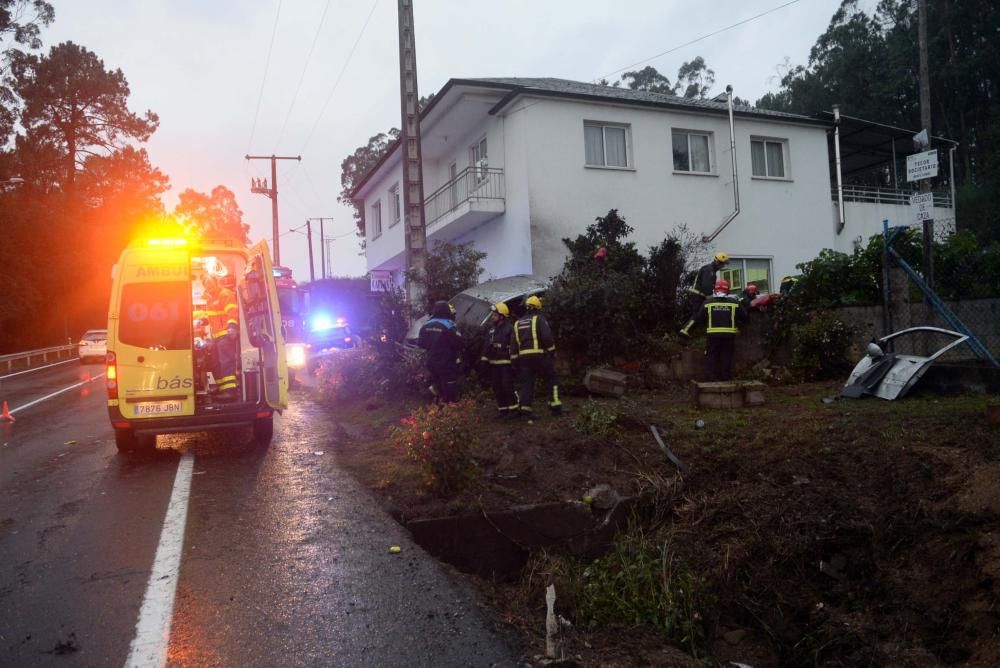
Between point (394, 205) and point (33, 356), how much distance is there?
68.5ft

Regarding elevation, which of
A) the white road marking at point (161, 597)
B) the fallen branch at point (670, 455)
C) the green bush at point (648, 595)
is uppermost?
the fallen branch at point (670, 455)

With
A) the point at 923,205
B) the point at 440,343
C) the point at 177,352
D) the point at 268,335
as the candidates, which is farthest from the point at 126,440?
the point at 923,205

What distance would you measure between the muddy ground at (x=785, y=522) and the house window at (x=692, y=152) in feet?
37.9

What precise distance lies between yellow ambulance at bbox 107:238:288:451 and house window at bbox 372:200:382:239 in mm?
18154

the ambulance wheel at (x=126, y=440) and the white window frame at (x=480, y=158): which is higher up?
the white window frame at (x=480, y=158)

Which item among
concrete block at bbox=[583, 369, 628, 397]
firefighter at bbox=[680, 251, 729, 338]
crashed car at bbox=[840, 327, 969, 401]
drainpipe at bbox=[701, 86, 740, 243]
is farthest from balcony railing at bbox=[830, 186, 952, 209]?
concrete block at bbox=[583, 369, 628, 397]

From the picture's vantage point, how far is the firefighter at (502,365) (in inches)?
356

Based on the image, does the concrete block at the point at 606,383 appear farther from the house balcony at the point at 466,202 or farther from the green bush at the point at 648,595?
the house balcony at the point at 466,202

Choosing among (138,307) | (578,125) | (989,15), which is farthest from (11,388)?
(989,15)

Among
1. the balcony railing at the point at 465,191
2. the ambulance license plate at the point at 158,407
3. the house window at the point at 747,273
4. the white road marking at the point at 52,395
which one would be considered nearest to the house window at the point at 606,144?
the balcony railing at the point at 465,191

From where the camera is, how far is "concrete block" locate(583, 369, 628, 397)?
9.82 m

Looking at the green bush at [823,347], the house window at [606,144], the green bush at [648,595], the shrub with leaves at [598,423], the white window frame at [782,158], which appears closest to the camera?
the green bush at [648,595]

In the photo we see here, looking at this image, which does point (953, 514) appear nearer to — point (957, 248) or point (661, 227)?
point (957, 248)

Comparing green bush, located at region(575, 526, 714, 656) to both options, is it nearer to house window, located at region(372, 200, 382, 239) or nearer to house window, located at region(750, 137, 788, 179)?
house window, located at region(750, 137, 788, 179)
